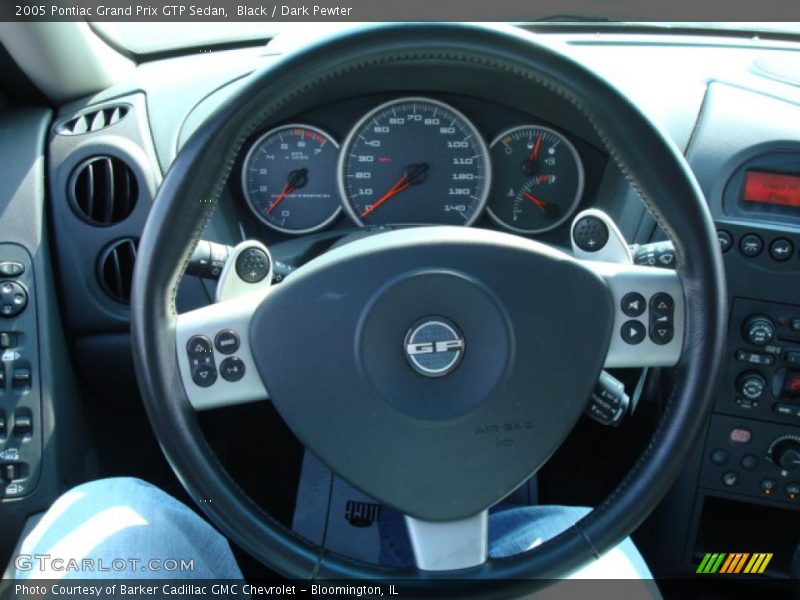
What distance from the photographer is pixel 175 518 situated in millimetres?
1309

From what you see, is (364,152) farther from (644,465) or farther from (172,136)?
(644,465)

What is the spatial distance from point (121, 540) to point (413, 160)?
3.54 feet

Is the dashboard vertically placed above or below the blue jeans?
above

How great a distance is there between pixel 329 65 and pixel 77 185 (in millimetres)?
991

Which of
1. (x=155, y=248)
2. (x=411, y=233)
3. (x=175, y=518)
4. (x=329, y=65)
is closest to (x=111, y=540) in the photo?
(x=175, y=518)

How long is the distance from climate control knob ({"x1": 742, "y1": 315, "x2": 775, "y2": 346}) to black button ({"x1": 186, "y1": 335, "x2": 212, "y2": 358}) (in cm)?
105

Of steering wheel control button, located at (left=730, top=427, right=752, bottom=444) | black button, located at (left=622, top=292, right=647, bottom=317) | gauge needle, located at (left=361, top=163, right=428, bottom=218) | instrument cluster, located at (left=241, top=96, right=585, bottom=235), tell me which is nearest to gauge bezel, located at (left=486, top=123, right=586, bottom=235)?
instrument cluster, located at (left=241, top=96, right=585, bottom=235)

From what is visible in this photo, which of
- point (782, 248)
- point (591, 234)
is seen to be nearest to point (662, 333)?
point (591, 234)

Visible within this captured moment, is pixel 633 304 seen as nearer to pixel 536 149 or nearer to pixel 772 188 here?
pixel 772 188

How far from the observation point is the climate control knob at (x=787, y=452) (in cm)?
168

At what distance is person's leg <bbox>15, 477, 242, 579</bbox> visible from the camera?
1154 millimetres

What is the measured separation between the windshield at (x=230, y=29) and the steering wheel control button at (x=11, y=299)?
2.12 ft

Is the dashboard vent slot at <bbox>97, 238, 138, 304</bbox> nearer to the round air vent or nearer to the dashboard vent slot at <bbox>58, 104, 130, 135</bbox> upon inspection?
the round air vent

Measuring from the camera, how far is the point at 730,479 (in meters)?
1.75
